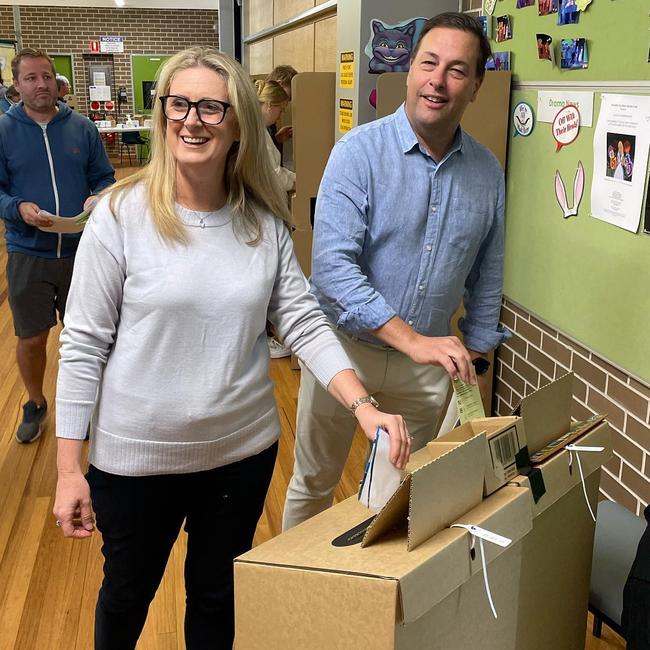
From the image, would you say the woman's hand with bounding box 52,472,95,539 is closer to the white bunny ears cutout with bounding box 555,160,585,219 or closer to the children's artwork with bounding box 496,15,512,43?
the white bunny ears cutout with bounding box 555,160,585,219

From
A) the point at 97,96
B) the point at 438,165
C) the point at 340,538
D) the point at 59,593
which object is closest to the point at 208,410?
the point at 340,538

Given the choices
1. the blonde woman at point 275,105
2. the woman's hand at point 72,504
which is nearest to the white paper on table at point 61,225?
the blonde woman at point 275,105

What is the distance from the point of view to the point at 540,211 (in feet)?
9.00

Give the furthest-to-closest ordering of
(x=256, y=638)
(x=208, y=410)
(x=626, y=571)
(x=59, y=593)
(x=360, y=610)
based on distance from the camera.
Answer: (x=59, y=593), (x=626, y=571), (x=208, y=410), (x=256, y=638), (x=360, y=610)

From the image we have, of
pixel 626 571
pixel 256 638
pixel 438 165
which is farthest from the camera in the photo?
pixel 438 165

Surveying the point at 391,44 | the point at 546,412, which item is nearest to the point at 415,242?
the point at 546,412

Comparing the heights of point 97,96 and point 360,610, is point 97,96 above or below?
above

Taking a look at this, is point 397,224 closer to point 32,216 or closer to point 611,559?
point 611,559

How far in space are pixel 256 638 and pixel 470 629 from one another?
0.33 metres

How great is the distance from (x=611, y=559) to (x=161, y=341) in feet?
3.77

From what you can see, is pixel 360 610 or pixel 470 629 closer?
pixel 360 610

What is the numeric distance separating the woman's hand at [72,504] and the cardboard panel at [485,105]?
199 centimetres

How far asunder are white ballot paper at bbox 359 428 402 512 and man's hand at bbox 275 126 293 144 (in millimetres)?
3449

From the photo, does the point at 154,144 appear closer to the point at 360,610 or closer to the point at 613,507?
the point at 360,610
